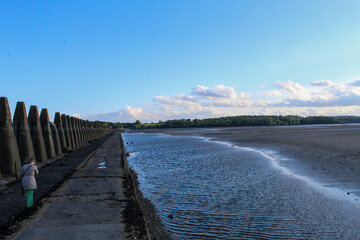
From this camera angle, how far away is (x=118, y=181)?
10.8 metres

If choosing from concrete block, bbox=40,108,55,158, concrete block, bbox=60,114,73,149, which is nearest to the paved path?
concrete block, bbox=40,108,55,158

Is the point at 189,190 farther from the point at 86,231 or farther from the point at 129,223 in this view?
the point at 86,231

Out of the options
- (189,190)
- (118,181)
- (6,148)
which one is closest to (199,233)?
(189,190)

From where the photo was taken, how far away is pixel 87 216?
6.32 m

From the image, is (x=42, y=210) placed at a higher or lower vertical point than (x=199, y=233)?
higher

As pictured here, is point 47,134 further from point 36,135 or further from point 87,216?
point 87,216

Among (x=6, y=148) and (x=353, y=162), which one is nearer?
(x=6, y=148)

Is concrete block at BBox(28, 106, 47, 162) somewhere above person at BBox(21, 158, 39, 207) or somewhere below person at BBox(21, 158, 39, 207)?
above

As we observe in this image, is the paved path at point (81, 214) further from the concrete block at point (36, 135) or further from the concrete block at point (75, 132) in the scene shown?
the concrete block at point (75, 132)

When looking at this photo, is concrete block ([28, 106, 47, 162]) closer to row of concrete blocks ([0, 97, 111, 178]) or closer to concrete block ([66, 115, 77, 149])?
row of concrete blocks ([0, 97, 111, 178])

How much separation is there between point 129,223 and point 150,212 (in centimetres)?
246

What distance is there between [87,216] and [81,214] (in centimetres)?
23

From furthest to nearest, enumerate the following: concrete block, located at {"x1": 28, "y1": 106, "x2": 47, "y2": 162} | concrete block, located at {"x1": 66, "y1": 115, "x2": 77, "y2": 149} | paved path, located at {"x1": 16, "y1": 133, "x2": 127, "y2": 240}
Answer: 1. concrete block, located at {"x1": 66, "y1": 115, "x2": 77, "y2": 149}
2. concrete block, located at {"x1": 28, "y1": 106, "x2": 47, "y2": 162}
3. paved path, located at {"x1": 16, "y1": 133, "x2": 127, "y2": 240}

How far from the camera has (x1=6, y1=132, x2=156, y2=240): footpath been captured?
5.27 m
